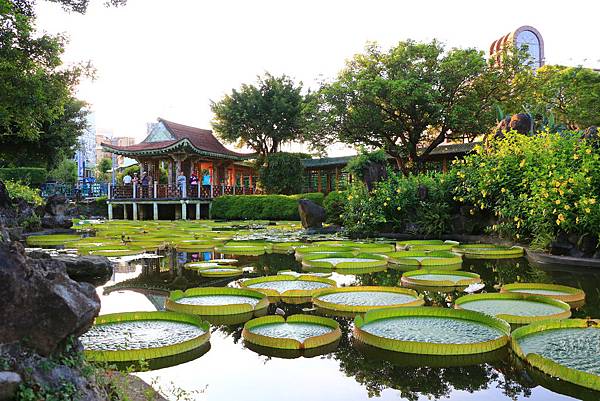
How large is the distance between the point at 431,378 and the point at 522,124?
918 centimetres

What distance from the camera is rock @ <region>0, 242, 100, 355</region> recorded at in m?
1.64

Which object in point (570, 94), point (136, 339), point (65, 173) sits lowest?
point (136, 339)

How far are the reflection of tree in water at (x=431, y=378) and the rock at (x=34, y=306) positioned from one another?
150cm

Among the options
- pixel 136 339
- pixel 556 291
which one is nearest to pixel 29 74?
pixel 136 339

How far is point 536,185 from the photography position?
7344mm

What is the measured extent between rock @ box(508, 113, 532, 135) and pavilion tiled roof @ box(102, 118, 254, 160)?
49.7ft

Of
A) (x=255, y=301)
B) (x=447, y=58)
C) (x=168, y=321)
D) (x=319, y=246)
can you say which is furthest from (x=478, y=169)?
(x=447, y=58)

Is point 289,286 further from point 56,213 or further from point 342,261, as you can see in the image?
point 56,213

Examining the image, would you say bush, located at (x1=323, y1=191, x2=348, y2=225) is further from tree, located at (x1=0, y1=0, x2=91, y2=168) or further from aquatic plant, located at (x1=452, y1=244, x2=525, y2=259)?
tree, located at (x1=0, y1=0, x2=91, y2=168)

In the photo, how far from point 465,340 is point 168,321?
2.12 meters

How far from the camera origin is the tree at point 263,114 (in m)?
28.9

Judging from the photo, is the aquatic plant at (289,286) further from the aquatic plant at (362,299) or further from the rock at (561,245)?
the rock at (561,245)

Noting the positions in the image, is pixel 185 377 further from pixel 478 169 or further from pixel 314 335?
pixel 478 169

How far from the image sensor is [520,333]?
302cm
